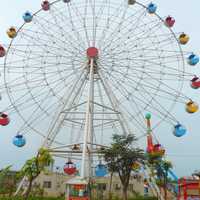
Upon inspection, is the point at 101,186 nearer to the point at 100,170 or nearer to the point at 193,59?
the point at 100,170

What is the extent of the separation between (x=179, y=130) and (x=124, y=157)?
4.44m

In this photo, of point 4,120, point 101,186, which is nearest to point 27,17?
point 4,120

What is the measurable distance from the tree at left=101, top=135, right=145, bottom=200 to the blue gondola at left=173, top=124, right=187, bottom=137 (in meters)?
3.11

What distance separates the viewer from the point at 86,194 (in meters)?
18.7

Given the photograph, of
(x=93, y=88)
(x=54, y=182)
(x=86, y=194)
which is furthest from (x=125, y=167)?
(x=54, y=182)

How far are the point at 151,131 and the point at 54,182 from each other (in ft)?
57.6

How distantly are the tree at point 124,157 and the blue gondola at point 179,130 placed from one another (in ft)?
10.2

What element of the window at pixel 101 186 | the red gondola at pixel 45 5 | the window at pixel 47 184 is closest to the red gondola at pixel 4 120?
the red gondola at pixel 45 5

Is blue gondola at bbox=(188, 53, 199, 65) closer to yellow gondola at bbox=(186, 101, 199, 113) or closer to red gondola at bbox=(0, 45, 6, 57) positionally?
yellow gondola at bbox=(186, 101, 199, 113)

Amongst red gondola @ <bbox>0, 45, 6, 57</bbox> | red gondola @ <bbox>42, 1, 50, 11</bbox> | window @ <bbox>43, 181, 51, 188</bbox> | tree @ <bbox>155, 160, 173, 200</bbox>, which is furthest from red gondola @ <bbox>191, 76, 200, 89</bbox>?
window @ <bbox>43, 181, 51, 188</bbox>

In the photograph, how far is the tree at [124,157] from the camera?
26.2m

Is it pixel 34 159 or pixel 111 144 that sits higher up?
pixel 111 144

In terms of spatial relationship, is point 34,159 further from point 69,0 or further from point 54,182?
point 54,182

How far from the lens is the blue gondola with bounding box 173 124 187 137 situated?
2378 cm
